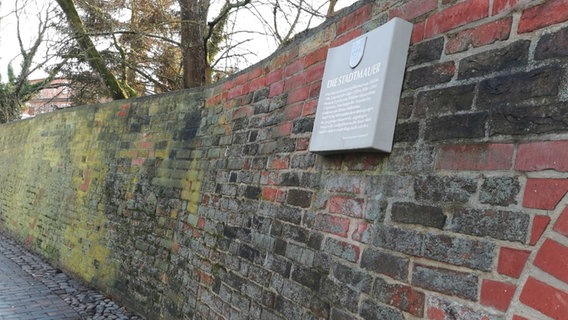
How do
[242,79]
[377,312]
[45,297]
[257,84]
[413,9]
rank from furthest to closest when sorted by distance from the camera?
1. [45,297]
2. [242,79]
3. [257,84]
4. [413,9]
5. [377,312]

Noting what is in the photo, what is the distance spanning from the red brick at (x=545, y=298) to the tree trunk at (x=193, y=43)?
748 centimetres

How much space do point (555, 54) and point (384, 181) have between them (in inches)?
33.9

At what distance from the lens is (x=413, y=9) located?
2102 millimetres

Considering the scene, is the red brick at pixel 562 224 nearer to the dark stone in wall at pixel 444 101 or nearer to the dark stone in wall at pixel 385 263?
the dark stone in wall at pixel 444 101

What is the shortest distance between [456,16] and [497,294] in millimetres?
1075

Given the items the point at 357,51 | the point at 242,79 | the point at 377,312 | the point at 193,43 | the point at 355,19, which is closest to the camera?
the point at 377,312

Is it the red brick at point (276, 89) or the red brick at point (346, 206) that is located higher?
the red brick at point (276, 89)

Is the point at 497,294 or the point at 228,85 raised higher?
the point at 228,85

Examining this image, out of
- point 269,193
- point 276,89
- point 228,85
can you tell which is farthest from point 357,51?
point 228,85

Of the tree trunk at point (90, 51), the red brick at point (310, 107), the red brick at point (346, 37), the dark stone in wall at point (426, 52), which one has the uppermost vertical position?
the tree trunk at point (90, 51)

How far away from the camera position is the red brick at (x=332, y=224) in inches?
89.6

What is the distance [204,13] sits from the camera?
27.3 ft

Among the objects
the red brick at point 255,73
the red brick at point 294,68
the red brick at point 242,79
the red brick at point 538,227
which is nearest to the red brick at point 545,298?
the red brick at point 538,227

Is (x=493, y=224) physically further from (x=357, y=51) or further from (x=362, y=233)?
(x=357, y=51)
